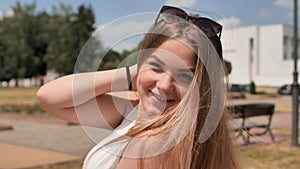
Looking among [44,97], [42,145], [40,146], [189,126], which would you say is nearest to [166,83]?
[189,126]

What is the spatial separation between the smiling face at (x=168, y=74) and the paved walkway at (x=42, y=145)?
3.64m

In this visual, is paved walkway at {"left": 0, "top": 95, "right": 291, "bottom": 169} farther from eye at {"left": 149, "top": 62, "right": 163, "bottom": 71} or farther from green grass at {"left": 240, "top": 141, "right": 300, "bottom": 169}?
eye at {"left": 149, "top": 62, "right": 163, "bottom": 71}

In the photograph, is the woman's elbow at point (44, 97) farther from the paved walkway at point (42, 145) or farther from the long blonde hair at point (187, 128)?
the paved walkway at point (42, 145)

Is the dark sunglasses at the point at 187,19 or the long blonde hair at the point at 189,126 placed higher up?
the dark sunglasses at the point at 187,19

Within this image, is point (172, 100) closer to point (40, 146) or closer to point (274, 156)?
point (274, 156)

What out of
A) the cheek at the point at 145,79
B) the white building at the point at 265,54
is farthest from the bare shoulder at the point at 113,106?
the white building at the point at 265,54

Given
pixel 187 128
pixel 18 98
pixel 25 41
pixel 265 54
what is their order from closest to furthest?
pixel 187 128 → pixel 18 98 → pixel 265 54 → pixel 25 41

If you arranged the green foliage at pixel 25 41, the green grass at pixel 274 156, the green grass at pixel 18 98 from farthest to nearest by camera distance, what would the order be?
the green foliage at pixel 25 41, the green grass at pixel 18 98, the green grass at pixel 274 156

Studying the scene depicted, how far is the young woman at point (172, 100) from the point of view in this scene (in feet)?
3.40

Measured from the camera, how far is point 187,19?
3.82 ft

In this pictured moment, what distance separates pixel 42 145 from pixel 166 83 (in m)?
8.00

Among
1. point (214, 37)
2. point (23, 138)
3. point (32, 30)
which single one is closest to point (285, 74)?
point (32, 30)

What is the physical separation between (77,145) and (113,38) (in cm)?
773

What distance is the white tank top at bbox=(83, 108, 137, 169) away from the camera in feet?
3.54
